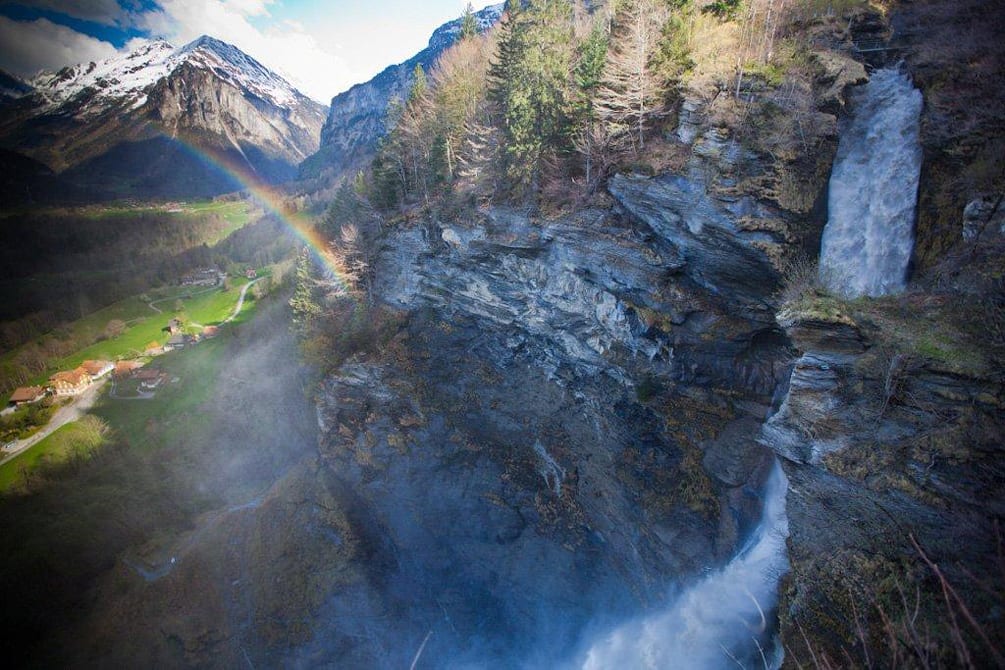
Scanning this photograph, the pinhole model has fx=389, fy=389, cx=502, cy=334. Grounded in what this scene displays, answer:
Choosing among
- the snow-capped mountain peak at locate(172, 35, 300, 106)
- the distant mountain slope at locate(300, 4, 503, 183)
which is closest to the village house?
the distant mountain slope at locate(300, 4, 503, 183)

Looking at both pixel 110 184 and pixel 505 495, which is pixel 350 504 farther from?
pixel 110 184

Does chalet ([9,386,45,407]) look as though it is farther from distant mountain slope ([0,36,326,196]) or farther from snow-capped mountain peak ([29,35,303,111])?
snow-capped mountain peak ([29,35,303,111])

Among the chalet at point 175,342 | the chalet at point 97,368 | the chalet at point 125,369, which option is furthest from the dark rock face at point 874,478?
the chalet at point 97,368

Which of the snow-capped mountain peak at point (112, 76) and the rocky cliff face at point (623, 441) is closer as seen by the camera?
the rocky cliff face at point (623, 441)

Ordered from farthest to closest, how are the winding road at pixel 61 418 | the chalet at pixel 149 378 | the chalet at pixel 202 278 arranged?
the chalet at pixel 202 278 → the chalet at pixel 149 378 → the winding road at pixel 61 418

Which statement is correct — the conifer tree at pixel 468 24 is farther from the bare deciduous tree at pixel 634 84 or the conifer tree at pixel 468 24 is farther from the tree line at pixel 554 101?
the bare deciduous tree at pixel 634 84

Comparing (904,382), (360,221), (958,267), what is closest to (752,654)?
(904,382)

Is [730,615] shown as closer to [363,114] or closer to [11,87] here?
[363,114]
